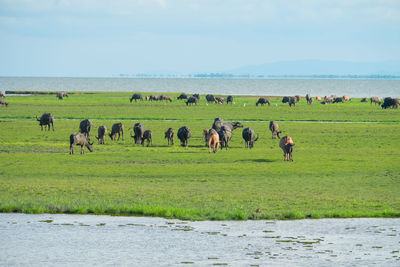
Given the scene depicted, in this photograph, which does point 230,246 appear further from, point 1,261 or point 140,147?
point 140,147

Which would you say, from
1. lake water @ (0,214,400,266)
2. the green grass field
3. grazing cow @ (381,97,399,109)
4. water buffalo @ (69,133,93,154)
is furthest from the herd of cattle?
grazing cow @ (381,97,399,109)

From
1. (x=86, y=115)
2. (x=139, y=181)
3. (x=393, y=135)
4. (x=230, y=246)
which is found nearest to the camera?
(x=230, y=246)

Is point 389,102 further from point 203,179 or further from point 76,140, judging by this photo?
point 203,179

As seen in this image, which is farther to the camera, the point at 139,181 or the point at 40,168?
the point at 40,168

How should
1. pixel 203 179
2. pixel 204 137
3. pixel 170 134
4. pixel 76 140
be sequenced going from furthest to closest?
1. pixel 204 137
2. pixel 170 134
3. pixel 76 140
4. pixel 203 179

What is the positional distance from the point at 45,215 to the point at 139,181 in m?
6.51

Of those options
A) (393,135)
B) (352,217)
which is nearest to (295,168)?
(352,217)

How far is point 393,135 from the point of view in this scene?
45906 mm

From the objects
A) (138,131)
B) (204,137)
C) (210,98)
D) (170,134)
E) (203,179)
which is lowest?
(203,179)

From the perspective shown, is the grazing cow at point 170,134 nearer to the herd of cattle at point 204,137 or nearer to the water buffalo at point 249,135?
the herd of cattle at point 204,137

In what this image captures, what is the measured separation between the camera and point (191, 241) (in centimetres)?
1490

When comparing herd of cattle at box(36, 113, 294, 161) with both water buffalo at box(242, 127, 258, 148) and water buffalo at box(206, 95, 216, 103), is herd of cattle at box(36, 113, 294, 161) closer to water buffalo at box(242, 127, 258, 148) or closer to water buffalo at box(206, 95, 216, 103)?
water buffalo at box(242, 127, 258, 148)

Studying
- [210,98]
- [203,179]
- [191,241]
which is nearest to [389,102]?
[210,98]

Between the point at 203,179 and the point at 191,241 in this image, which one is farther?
the point at 203,179
